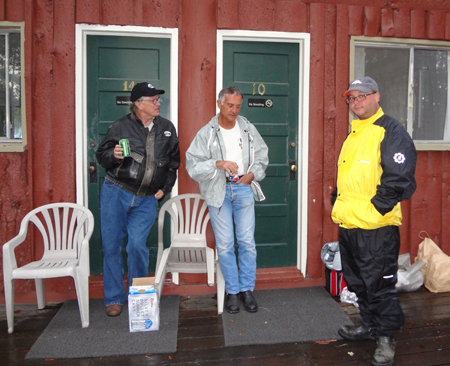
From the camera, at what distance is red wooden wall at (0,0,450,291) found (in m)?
3.54

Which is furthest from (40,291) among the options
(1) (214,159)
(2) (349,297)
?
(2) (349,297)

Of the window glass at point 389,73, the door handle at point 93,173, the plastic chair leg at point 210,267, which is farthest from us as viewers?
the window glass at point 389,73

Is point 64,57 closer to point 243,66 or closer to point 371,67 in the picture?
point 243,66

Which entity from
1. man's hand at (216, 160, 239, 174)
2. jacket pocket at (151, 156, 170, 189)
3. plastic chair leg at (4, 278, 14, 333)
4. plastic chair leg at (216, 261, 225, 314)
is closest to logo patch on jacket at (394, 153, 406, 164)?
man's hand at (216, 160, 239, 174)

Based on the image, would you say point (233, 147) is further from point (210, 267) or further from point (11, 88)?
point (11, 88)

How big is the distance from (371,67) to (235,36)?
1577mm

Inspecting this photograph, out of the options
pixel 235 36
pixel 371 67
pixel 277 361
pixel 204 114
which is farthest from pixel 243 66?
pixel 277 361

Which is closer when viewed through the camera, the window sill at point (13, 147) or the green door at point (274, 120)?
the window sill at point (13, 147)

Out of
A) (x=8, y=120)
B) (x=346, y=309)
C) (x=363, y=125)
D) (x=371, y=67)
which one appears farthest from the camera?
(x=371, y=67)

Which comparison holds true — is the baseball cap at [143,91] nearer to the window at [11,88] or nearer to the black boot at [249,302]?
the window at [11,88]

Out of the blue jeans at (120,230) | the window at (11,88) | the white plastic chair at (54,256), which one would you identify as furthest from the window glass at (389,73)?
the window at (11,88)

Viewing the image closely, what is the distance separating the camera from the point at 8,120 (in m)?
3.66

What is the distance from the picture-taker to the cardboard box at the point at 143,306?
2861 mm

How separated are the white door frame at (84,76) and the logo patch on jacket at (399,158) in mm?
2143
